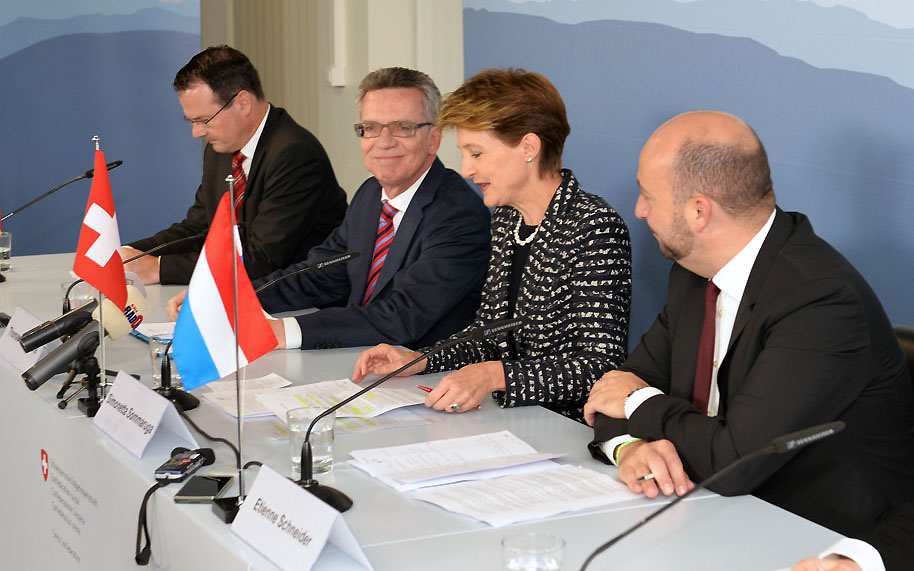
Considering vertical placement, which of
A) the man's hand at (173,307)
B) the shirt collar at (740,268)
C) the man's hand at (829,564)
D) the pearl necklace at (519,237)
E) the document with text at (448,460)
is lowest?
the man's hand at (173,307)

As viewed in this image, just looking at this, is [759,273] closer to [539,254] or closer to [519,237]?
[539,254]

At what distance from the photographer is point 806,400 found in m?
1.66

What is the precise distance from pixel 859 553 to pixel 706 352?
0.68 m

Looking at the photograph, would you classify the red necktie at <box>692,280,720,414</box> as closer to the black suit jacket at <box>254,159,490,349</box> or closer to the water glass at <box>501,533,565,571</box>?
the water glass at <box>501,533,565,571</box>

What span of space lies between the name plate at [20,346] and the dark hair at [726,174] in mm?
1513

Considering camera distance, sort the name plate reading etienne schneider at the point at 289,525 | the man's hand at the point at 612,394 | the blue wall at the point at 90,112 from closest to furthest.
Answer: the name plate reading etienne schneider at the point at 289,525, the man's hand at the point at 612,394, the blue wall at the point at 90,112

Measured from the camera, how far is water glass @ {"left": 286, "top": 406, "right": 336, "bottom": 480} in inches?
68.4

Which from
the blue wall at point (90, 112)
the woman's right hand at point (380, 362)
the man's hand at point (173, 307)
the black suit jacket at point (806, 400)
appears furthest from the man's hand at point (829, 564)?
the blue wall at point (90, 112)

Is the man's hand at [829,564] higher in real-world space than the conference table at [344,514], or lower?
higher

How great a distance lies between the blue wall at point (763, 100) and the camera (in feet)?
7.97

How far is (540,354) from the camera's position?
8.26 feet

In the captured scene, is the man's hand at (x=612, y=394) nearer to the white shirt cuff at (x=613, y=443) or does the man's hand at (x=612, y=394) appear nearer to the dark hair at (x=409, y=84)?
the white shirt cuff at (x=613, y=443)

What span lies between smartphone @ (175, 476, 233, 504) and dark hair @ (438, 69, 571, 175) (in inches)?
45.8

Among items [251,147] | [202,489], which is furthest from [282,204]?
[202,489]
